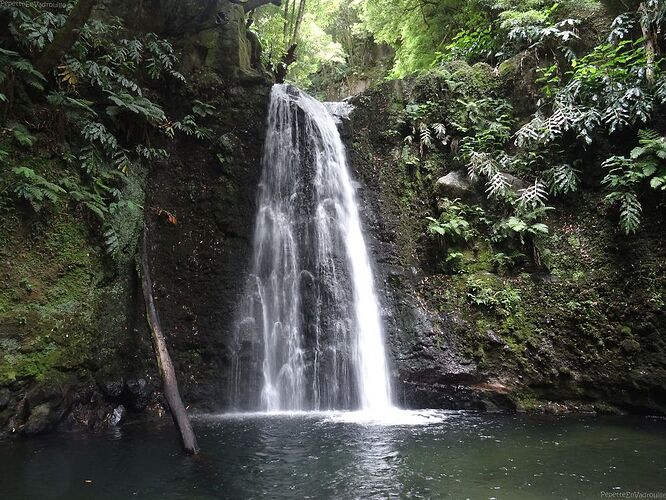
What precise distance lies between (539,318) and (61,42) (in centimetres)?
885

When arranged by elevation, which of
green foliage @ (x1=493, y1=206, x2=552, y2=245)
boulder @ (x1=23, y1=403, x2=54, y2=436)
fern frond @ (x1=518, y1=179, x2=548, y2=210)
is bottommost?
boulder @ (x1=23, y1=403, x2=54, y2=436)

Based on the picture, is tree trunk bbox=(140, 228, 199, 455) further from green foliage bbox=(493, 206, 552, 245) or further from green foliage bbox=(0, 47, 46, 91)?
green foliage bbox=(493, 206, 552, 245)

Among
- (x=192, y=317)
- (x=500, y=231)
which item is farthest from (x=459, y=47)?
(x=192, y=317)

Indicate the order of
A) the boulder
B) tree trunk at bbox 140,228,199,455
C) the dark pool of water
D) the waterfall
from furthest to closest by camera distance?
the waterfall → the boulder → tree trunk at bbox 140,228,199,455 → the dark pool of water

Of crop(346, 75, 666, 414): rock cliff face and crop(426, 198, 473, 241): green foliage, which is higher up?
crop(426, 198, 473, 241): green foliage

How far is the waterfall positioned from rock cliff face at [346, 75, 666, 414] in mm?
565

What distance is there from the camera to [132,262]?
23.9ft

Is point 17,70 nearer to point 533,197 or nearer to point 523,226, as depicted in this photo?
point 523,226

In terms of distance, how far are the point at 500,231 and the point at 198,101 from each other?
669 centimetres

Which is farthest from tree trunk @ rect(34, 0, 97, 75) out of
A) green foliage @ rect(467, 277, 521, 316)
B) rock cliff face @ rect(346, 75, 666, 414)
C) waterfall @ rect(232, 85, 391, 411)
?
green foliage @ rect(467, 277, 521, 316)

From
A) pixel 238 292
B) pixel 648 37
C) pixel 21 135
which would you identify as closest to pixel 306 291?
pixel 238 292

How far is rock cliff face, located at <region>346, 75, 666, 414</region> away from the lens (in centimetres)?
714

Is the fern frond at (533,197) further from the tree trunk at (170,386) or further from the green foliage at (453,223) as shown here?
the tree trunk at (170,386)

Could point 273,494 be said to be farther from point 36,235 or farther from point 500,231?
point 500,231
